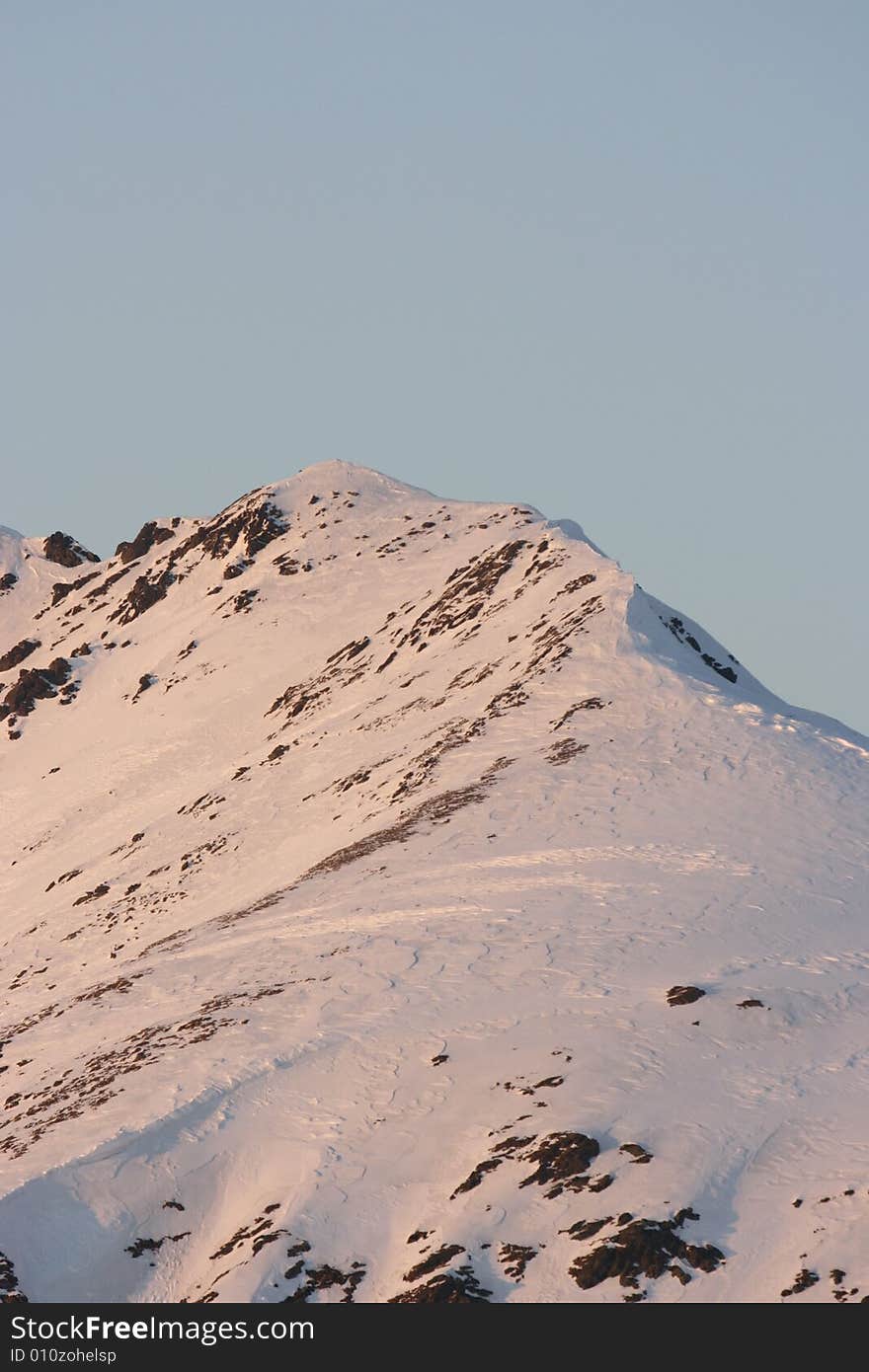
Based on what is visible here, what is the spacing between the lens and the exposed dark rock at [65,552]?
132375 millimetres

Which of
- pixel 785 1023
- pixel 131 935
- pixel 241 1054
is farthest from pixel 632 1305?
pixel 131 935

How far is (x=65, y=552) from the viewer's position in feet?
437

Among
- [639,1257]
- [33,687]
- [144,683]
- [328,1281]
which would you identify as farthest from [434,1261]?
[33,687]

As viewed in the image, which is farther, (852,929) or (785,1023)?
(852,929)

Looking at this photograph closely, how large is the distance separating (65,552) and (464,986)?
329ft

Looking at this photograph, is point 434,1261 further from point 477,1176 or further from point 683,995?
point 683,995

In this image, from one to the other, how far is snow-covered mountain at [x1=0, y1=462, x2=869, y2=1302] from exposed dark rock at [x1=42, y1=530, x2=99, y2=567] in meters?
51.2

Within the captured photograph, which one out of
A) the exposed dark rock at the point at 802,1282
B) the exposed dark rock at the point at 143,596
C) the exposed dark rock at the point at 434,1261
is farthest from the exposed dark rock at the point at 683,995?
the exposed dark rock at the point at 143,596

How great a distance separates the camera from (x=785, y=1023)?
35281 mm

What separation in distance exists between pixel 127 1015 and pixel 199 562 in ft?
236

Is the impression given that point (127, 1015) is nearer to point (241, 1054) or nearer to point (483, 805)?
point (241, 1054)

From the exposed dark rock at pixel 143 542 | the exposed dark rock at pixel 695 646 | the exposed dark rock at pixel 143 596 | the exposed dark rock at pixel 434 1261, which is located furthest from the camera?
the exposed dark rock at pixel 143 542

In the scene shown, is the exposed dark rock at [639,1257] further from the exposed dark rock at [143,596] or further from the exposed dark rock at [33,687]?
the exposed dark rock at [143,596]

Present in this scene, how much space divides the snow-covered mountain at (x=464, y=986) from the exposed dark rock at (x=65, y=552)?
5123 cm
